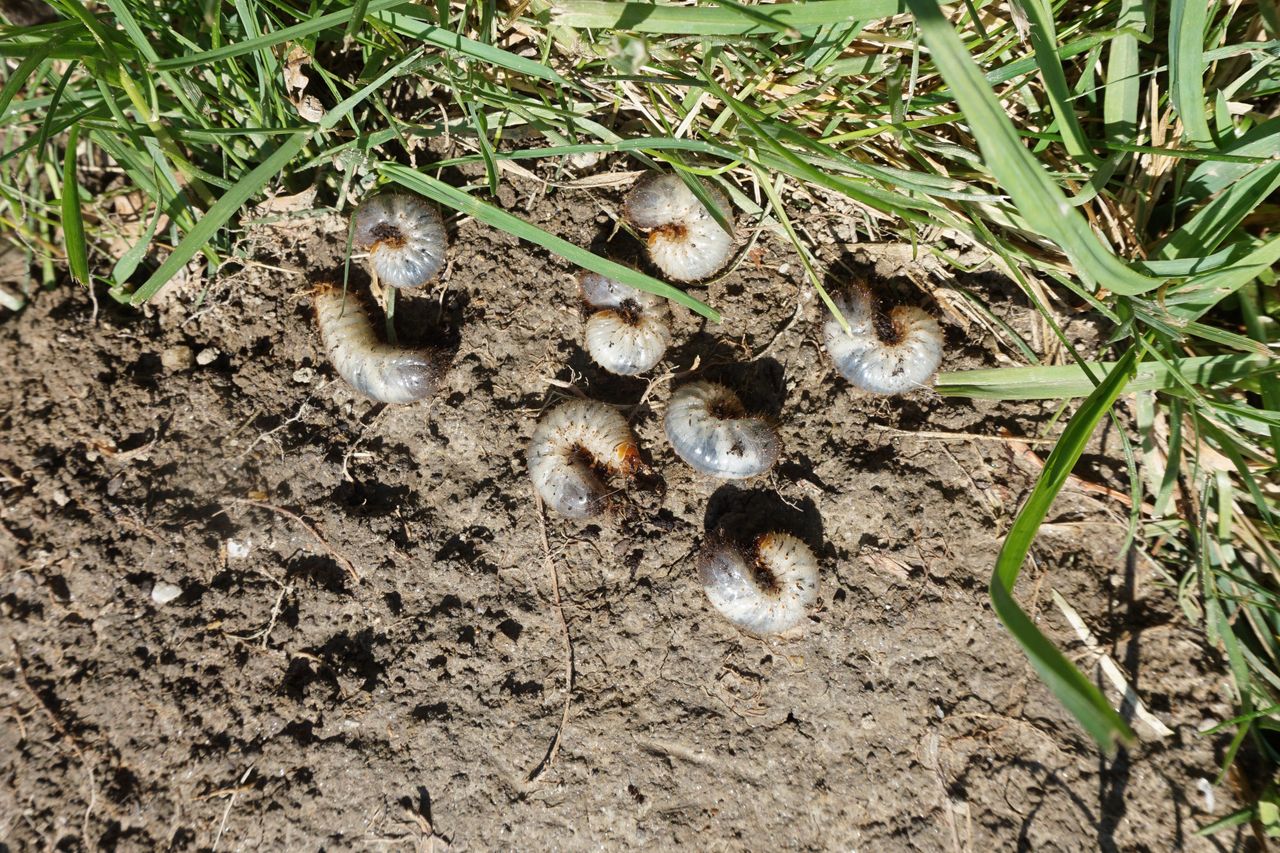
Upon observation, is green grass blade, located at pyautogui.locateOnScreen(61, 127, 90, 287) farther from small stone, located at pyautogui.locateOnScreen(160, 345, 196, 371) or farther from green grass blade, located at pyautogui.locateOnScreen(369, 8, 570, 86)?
green grass blade, located at pyautogui.locateOnScreen(369, 8, 570, 86)

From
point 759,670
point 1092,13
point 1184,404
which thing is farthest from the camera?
point 759,670

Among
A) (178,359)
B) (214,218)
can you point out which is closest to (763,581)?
(214,218)

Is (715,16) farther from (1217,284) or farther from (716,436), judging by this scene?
(1217,284)

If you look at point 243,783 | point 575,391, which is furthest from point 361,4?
point 243,783

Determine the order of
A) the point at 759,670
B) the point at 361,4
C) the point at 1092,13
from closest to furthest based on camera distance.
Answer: the point at 361,4
the point at 1092,13
the point at 759,670

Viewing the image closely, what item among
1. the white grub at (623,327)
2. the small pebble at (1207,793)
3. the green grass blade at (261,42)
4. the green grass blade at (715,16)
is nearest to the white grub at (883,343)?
the white grub at (623,327)

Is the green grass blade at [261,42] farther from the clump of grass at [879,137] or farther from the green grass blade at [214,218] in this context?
the green grass blade at [214,218]

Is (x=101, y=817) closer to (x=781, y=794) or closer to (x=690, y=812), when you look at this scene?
(x=690, y=812)
